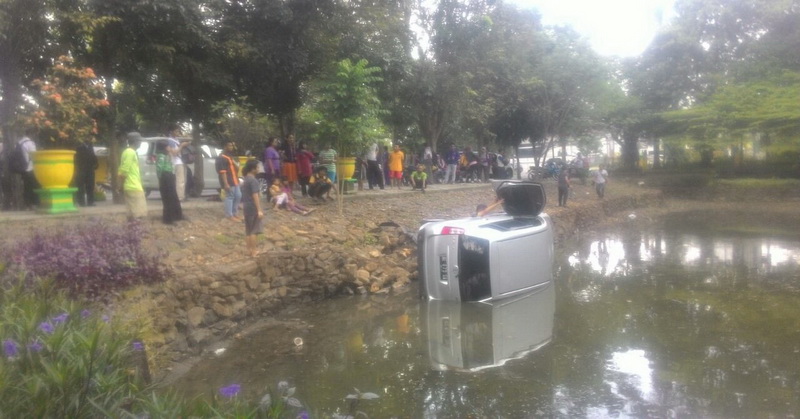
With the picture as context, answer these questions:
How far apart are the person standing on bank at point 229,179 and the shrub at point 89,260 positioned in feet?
11.7

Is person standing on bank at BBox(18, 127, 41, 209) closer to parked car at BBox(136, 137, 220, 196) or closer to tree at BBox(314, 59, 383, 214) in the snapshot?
parked car at BBox(136, 137, 220, 196)

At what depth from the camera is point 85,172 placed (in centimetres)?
1304

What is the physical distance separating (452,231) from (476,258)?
1.66 feet

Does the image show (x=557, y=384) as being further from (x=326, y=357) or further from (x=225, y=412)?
(x=225, y=412)

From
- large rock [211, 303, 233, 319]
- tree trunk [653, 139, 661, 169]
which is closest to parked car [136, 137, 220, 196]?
large rock [211, 303, 233, 319]

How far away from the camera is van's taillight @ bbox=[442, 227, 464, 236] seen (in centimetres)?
956

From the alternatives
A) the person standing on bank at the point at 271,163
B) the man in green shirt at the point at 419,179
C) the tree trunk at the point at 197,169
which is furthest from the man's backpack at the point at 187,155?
the man in green shirt at the point at 419,179

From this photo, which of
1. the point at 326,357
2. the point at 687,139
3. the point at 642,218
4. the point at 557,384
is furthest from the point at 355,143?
the point at 687,139

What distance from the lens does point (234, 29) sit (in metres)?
15.4

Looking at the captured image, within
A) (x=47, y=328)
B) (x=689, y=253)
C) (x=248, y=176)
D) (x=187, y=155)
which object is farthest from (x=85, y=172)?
(x=689, y=253)

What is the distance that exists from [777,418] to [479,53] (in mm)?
21092

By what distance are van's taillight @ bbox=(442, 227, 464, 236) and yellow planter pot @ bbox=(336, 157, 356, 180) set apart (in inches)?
250

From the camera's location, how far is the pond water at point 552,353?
6.16m

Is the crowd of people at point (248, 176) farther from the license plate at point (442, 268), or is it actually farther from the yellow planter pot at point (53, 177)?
the license plate at point (442, 268)
